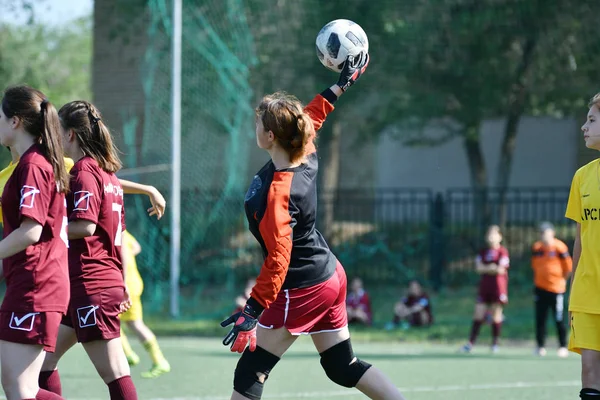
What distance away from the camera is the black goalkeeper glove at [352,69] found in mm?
5562

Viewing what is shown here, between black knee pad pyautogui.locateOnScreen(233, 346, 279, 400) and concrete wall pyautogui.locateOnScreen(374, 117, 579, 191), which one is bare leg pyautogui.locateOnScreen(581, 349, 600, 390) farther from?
concrete wall pyautogui.locateOnScreen(374, 117, 579, 191)

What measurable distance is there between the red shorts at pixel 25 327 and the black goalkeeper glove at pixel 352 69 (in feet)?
7.27

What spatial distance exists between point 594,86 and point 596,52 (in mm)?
593

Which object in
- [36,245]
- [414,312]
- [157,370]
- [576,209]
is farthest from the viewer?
[414,312]

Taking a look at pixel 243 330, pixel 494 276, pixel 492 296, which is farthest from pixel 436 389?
pixel 494 276

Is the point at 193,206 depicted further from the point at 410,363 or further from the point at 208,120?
the point at 410,363

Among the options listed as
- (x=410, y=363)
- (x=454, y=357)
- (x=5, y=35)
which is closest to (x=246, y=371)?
(x=410, y=363)

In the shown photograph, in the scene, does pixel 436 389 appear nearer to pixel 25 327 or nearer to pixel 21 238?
pixel 25 327

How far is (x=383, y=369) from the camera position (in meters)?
9.87

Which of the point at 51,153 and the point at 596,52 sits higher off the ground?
the point at 596,52

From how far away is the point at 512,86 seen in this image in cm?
1770

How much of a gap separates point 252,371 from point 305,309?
42 cm

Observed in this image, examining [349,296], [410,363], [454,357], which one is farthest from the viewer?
[349,296]

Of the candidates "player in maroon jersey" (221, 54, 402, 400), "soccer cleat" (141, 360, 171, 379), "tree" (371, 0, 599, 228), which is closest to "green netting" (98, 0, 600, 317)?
"tree" (371, 0, 599, 228)
